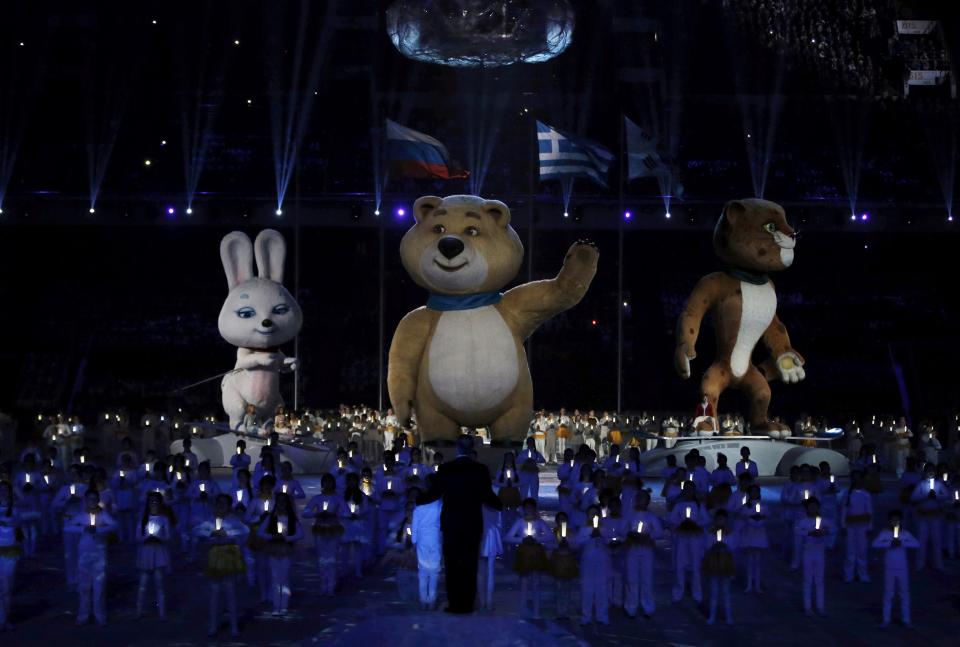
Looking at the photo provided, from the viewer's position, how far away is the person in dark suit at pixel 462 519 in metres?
8.58

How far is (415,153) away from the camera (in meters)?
24.2

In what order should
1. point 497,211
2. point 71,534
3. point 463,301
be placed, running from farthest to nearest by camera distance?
point 463,301 → point 497,211 → point 71,534

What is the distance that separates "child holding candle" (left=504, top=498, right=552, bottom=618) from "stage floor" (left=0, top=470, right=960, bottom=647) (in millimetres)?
224

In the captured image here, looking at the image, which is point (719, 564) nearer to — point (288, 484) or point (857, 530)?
point (857, 530)

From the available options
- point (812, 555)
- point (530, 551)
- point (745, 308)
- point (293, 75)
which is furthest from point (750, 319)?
point (293, 75)

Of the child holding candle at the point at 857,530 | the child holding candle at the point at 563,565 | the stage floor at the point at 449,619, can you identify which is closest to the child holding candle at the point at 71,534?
the stage floor at the point at 449,619

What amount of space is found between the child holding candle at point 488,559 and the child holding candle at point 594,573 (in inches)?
24.6

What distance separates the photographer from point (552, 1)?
2102cm

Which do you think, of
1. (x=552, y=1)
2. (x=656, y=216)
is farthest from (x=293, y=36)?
(x=552, y=1)

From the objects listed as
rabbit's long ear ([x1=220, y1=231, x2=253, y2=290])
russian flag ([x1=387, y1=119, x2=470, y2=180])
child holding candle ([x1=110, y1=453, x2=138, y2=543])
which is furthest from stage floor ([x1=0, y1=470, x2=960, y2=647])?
russian flag ([x1=387, y1=119, x2=470, y2=180])

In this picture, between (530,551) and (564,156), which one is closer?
(530,551)

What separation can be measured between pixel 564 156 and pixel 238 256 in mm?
7057

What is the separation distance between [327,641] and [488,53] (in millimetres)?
15221

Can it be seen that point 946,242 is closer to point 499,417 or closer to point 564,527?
point 499,417
